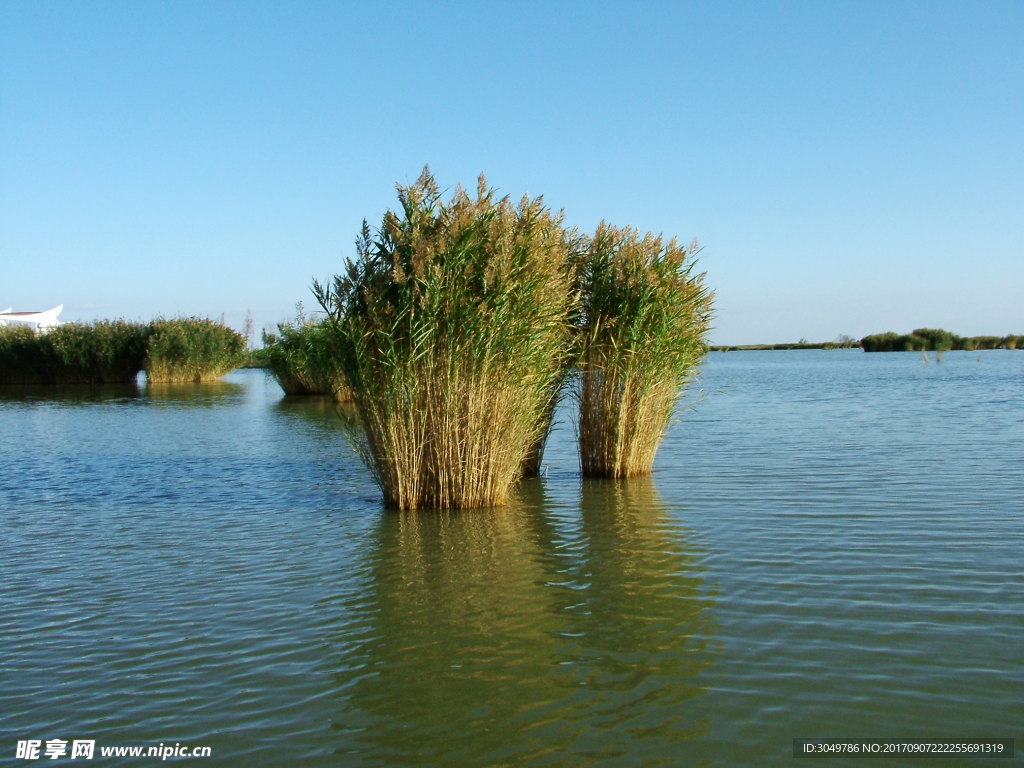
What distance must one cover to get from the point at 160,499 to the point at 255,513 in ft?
6.56

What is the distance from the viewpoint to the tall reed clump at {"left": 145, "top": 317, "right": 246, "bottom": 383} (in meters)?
45.2

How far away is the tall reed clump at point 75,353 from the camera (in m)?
46.2

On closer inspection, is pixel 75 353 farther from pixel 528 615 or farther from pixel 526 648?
pixel 526 648

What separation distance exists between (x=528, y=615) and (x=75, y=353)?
151 ft

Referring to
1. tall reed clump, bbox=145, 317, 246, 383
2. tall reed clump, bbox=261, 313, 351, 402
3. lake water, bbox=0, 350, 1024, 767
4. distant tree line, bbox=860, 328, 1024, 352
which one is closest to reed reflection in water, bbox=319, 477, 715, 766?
lake water, bbox=0, 350, 1024, 767

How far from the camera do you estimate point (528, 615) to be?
22.4 feet

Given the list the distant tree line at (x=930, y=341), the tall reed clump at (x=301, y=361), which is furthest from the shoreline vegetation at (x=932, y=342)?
the tall reed clump at (x=301, y=361)

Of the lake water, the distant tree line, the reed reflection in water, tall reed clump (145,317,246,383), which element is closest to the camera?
the reed reflection in water

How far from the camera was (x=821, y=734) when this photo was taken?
15.4ft

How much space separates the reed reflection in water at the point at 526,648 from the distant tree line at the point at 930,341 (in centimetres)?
6438

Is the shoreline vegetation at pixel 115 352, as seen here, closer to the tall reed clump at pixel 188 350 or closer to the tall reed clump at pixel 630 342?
the tall reed clump at pixel 188 350

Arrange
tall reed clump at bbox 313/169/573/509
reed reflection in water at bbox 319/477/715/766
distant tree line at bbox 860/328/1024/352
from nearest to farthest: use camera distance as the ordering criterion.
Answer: reed reflection in water at bbox 319/477/715/766
tall reed clump at bbox 313/169/573/509
distant tree line at bbox 860/328/1024/352

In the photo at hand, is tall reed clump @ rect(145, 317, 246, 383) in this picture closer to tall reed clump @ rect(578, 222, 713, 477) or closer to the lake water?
the lake water

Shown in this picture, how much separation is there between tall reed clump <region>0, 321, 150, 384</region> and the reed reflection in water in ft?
137
